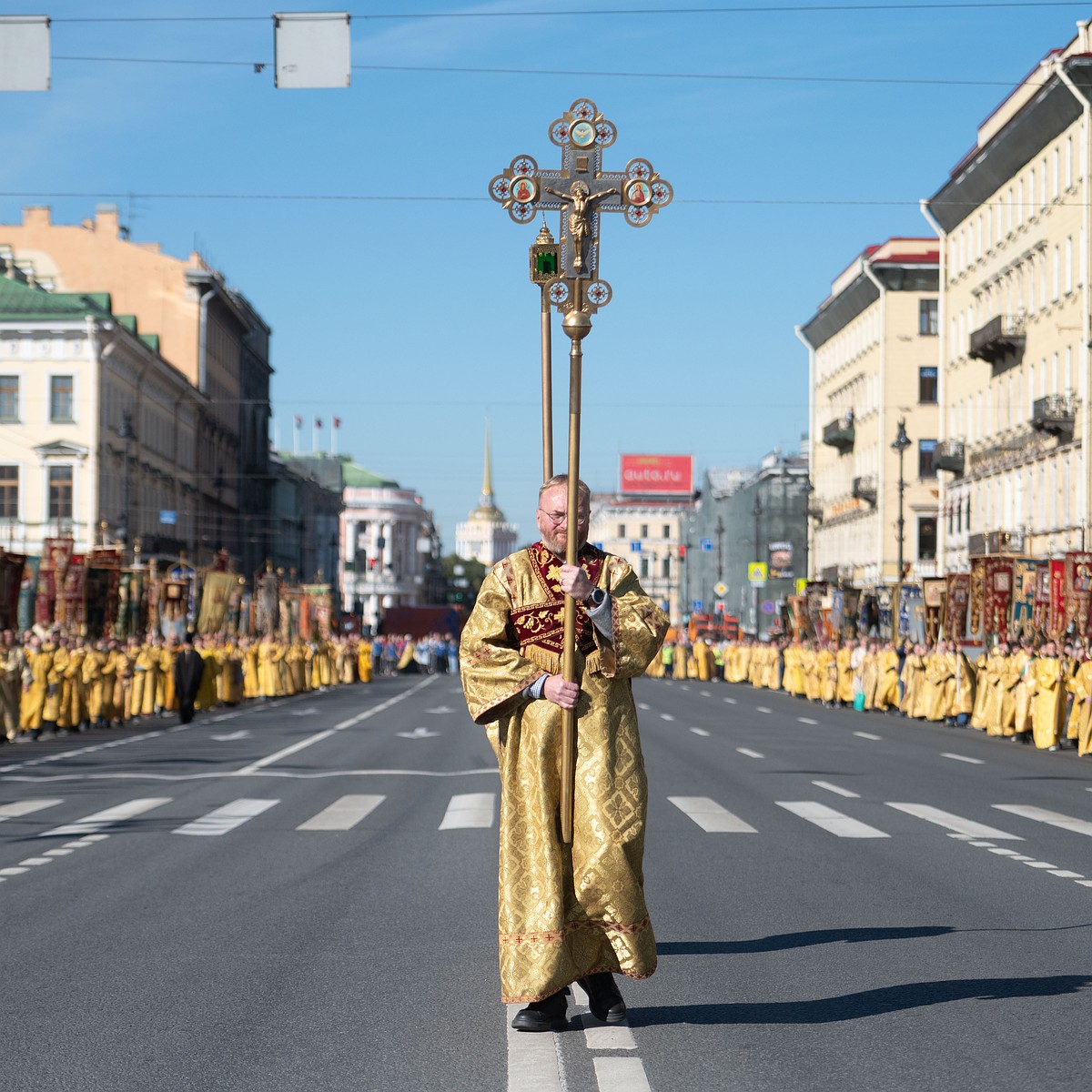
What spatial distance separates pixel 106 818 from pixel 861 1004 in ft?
33.0

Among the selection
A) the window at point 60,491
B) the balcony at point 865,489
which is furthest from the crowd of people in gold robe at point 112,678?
the balcony at point 865,489

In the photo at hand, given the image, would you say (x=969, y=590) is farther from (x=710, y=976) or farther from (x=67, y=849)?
(x=710, y=976)

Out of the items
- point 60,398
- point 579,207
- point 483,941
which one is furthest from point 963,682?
point 60,398

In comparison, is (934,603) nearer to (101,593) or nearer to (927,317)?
(101,593)

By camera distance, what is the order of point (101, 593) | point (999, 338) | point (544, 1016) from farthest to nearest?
point (999, 338)
point (101, 593)
point (544, 1016)

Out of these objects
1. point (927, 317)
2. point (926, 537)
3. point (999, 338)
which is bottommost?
point (926, 537)

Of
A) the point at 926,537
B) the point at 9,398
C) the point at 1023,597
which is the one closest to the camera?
the point at 1023,597

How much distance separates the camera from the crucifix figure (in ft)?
28.0

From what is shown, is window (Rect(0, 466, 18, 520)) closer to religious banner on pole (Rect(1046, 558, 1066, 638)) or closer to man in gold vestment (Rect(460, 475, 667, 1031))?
religious banner on pole (Rect(1046, 558, 1066, 638))

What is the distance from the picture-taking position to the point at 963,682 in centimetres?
3941

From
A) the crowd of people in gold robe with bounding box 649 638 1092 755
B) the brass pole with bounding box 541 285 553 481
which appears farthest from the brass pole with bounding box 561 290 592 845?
the crowd of people in gold robe with bounding box 649 638 1092 755

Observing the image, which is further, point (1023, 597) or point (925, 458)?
point (925, 458)

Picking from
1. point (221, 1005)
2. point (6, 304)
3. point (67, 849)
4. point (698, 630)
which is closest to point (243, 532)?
point (698, 630)

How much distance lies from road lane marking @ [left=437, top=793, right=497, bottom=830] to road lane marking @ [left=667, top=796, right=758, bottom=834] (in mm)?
1703
